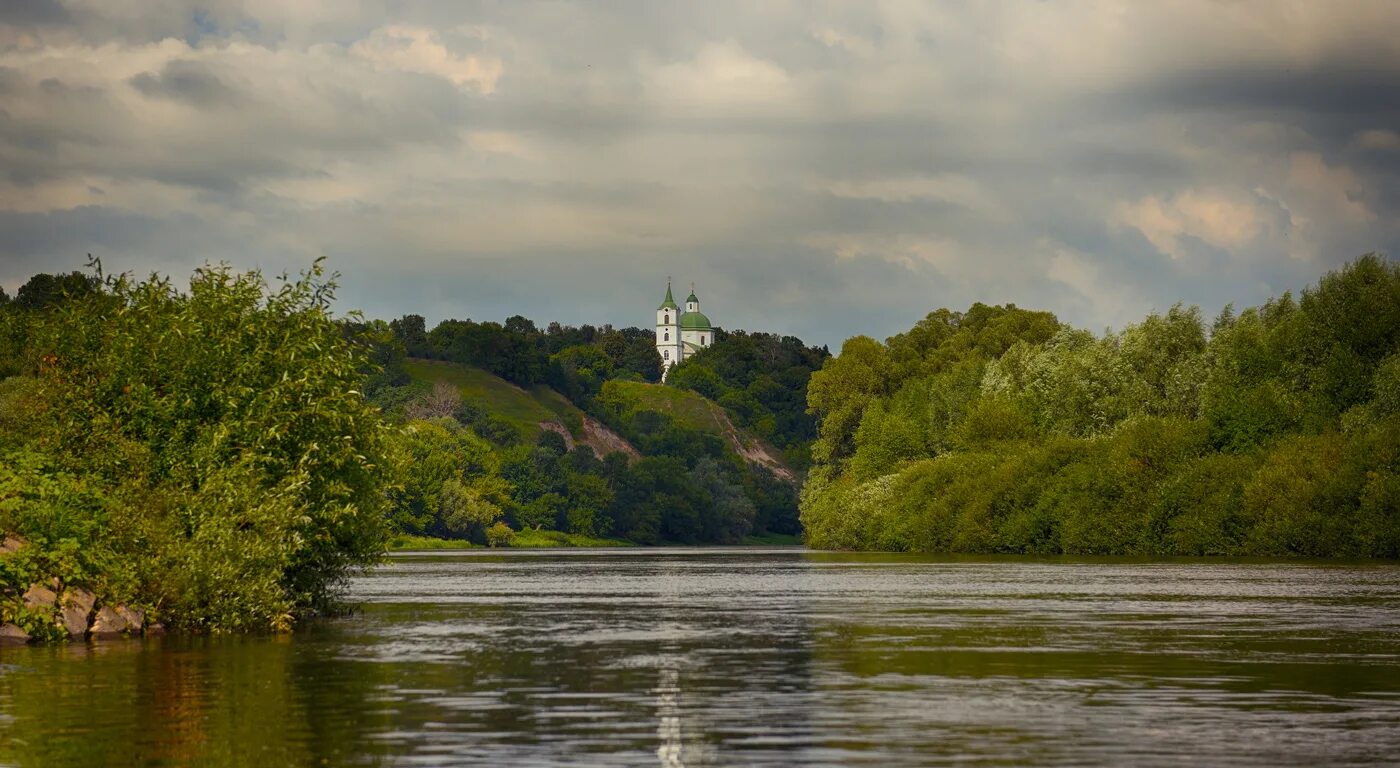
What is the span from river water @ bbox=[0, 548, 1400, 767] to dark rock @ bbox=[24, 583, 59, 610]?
88.7 inches

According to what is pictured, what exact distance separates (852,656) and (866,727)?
41.9ft

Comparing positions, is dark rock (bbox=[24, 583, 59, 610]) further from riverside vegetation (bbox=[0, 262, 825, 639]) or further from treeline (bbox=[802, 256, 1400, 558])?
treeline (bbox=[802, 256, 1400, 558])

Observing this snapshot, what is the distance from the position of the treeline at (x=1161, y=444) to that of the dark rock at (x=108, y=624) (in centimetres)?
7379

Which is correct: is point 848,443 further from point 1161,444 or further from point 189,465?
point 189,465

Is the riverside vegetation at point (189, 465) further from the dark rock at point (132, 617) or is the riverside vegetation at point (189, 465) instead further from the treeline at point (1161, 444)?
the treeline at point (1161, 444)

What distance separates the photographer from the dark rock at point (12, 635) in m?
41.8

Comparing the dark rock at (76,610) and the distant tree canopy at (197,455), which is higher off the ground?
the distant tree canopy at (197,455)

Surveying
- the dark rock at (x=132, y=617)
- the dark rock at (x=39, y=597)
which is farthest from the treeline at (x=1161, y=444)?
the dark rock at (x=39, y=597)

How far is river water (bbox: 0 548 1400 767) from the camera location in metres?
23.1

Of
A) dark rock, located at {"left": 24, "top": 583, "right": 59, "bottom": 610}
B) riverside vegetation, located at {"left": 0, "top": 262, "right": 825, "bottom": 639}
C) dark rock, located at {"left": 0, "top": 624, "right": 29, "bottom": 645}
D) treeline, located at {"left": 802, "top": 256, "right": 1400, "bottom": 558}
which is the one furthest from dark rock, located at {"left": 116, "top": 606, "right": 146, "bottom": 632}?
treeline, located at {"left": 802, "top": 256, "right": 1400, "bottom": 558}

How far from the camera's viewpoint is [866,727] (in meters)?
25.2

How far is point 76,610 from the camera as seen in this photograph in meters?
43.1

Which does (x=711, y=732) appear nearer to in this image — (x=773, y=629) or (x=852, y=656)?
(x=852, y=656)

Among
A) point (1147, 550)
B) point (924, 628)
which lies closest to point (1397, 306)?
point (1147, 550)
